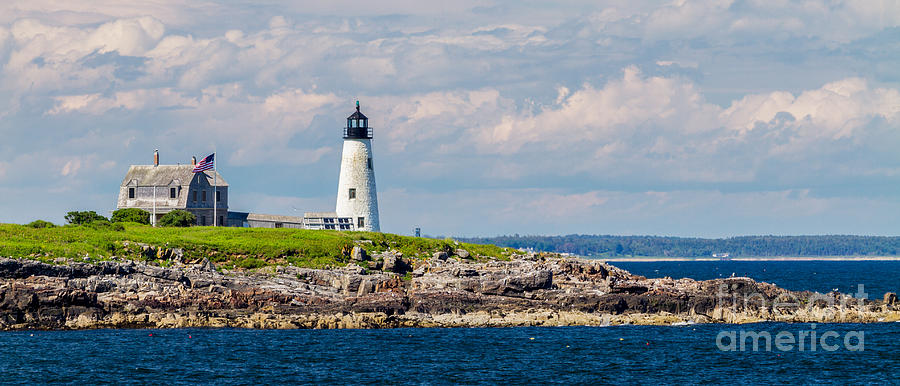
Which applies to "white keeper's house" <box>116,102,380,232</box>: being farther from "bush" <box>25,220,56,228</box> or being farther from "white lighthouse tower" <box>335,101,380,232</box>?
"bush" <box>25,220,56,228</box>

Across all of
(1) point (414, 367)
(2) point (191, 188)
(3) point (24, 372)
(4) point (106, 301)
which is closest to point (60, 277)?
(4) point (106, 301)

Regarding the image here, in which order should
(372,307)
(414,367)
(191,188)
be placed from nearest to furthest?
1. (414,367)
2. (372,307)
3. (191,188)

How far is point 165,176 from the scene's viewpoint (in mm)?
93375

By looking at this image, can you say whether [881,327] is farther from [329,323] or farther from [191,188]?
[191,188]

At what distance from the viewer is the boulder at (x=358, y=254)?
238 ft

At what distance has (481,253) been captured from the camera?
8081cm

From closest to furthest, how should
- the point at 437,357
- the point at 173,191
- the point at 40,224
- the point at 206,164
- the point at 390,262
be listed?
1. the point at 437,357
2. the point at 390,262
3. the point at 40,224
4. the point at 206,164
5. the point at 173,191

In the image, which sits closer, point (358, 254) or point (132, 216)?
point (358, 254)

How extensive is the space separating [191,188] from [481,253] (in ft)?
91.4

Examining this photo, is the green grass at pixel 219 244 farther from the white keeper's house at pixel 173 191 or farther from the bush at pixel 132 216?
the white keeper's house at pixel 173 191

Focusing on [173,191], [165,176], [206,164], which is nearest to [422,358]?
[206,164]

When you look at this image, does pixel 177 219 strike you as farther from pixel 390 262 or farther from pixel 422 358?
pixel 422 358

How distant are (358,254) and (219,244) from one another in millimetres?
9456

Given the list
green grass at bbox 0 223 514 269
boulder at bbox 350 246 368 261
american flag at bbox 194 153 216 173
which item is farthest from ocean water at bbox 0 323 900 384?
american flag at bbox 194 153 216 173
